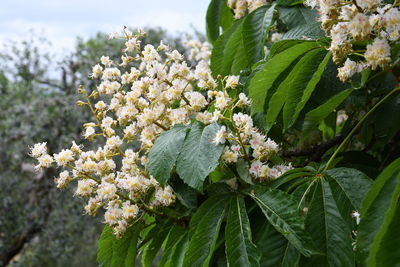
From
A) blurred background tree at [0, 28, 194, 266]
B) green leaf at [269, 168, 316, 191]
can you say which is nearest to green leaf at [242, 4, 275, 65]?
green leaf at [269, 168, 316, 191]

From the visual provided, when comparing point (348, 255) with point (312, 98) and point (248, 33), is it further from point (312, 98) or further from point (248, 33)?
point (248, 33)

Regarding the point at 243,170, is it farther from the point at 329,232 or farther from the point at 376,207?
the point at 376,207

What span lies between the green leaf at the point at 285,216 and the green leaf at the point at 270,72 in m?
0.21

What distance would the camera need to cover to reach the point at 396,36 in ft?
2.96

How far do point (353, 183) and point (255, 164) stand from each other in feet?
0.72

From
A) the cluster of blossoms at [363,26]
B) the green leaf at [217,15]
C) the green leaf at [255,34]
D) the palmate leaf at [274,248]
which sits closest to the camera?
the cluster of blossoms at [363,26]

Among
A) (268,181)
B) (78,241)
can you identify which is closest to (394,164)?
(268,181)

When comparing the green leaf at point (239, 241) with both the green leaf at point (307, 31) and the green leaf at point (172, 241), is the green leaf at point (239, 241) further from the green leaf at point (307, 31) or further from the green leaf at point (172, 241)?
the green leaf at point (307, 31)

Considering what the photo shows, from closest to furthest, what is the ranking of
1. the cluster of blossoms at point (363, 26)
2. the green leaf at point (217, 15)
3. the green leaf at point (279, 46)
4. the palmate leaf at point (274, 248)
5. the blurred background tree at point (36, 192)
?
the cluster of blossoms at point (363, 26)
the palmate leaf at point (274, 248)
the green leaf at point (279, 46)
the green leaf at point (217, 15)
the blurred background tree at point (36, 192)

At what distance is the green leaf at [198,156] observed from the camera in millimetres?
1068

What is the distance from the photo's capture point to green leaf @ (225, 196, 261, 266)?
3.20 ft

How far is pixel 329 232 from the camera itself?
99cm

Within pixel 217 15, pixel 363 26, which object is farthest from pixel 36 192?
pixel 363 26

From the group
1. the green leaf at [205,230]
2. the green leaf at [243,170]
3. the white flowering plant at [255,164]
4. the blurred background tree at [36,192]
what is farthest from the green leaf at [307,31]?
the blurred background tree at [36,192]
